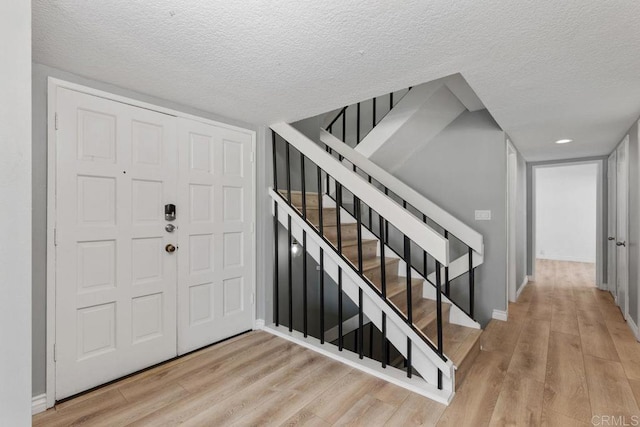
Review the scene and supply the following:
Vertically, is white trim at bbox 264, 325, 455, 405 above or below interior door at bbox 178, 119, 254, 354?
below

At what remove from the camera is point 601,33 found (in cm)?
141

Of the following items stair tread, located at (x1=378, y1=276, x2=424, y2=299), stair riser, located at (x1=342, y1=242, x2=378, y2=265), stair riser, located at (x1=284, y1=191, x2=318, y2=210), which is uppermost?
stair riser, located at (x1=284, y1=191, x2=318, y2=210)

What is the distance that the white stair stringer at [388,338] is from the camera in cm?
190

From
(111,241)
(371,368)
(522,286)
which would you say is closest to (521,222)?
(522,286)

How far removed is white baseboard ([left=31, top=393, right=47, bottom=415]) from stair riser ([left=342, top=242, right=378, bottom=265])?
84.9 inches

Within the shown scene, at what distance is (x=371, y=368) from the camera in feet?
7.03

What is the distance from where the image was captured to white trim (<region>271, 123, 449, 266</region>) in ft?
6.14

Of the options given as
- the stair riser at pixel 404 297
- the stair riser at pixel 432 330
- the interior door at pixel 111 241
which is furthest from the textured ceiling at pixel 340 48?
the stair riser at pixel 432 330

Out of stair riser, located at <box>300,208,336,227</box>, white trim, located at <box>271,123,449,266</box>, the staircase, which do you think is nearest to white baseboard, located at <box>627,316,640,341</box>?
the staircase

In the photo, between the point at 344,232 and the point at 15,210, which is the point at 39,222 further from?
the point at 344,232

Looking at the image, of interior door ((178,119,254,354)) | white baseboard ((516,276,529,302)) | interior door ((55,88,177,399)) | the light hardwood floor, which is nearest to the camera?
the light hardwood floor

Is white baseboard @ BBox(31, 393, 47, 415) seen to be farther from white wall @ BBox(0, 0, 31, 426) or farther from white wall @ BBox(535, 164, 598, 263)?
white wall @ BBox(535, 164, 598, 263)

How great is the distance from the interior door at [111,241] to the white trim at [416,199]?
1809 millimetres

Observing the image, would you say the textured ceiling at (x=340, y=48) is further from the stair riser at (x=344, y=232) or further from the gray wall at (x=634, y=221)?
the stair riser at (x=344, y=232)
